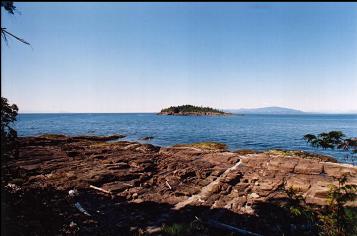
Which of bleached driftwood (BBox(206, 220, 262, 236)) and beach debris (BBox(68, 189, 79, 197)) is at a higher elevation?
beach debris (BBox(68, 189, 79, 197))

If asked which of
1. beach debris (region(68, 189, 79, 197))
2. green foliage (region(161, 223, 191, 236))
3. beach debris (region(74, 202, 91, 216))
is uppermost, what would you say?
beach debris (region(68, 189, 79, 197))

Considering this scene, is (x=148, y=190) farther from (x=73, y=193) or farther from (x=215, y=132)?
(x=215, y=132)

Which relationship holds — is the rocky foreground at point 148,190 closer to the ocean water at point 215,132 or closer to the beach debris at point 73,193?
the beach debris at point 73,193

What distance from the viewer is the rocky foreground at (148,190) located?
448 inches

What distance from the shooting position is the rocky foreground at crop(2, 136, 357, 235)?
1138cm

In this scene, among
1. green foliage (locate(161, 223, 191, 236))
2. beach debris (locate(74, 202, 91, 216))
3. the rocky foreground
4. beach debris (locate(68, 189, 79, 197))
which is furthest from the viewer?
beach debris (locate(68, 189, 79, 197))

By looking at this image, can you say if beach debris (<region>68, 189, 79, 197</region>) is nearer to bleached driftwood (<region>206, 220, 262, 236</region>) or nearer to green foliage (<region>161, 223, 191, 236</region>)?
green foliage (<region>161, 223, 191, 236</region>)

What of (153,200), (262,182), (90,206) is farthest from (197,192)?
(90,206)

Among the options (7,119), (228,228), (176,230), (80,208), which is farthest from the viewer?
(80,208)

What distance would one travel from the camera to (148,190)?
16734mm

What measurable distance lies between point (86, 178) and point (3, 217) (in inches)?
415

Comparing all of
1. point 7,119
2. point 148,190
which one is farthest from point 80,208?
point 7,119

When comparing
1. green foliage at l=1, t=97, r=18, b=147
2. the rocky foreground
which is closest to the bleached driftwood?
the rocky foreground

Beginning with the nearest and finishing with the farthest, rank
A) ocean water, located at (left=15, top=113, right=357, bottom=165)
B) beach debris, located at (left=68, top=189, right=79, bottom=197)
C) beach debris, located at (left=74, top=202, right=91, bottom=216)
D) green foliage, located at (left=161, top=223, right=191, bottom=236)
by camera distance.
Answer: green foliage, located at (left=161, top=223, right=191, bottom=236) < beach debris, located at (left=74, top=202, right=91, bottom=216) < beach debris, located at (left=68, top=189, right=79, bottom=197) < ocean water, located at (left=15, top=113, right=357, bottom=165)
